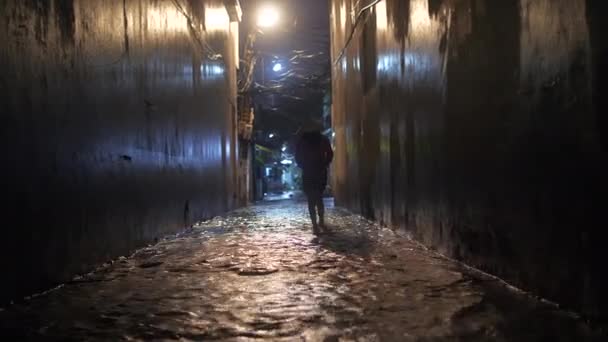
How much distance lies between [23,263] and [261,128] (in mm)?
31750

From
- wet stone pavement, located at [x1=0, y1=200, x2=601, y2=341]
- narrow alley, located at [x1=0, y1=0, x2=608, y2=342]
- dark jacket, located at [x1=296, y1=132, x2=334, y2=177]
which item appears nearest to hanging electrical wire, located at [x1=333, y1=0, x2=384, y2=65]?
narrow alley, located at [x1=0, y1=0, x2=608, y2=342]

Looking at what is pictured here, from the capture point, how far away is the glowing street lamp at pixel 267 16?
21.2 metres

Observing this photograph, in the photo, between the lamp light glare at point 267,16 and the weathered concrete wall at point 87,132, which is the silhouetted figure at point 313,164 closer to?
the weathered concrete wall at point 87,132

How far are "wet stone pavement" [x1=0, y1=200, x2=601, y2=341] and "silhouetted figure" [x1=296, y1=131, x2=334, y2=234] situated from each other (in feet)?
9.97

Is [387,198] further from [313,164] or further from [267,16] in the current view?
[267,16]

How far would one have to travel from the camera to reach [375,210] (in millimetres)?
9812

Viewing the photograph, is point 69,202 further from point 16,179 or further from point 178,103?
point 178,103

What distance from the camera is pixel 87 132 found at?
492 cm

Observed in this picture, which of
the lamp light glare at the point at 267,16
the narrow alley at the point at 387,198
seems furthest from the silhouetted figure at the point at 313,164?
the lamp light glare at the point at 267,16

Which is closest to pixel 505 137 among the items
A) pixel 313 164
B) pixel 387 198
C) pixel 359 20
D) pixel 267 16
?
pixel 387 198

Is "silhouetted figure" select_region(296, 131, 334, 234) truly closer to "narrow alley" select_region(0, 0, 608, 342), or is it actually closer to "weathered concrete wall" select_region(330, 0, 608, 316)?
"narrow alley" select_region(0, 0, 608, 342)

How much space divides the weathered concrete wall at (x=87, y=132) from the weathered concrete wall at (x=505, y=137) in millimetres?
3402

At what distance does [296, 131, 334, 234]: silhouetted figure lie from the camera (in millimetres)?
8984

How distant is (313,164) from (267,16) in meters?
14.0
